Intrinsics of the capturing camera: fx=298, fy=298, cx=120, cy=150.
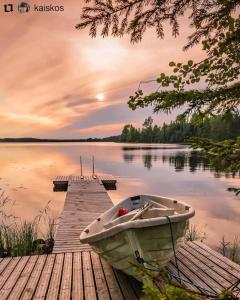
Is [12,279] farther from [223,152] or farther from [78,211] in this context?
[78,211]

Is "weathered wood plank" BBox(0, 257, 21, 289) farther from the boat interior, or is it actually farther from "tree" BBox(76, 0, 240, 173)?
"tree" BBox(76, 0, 240, 173)

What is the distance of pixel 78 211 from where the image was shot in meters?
11.6

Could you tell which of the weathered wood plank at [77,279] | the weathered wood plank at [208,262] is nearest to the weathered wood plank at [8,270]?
the weathered wood plank at [77,279]

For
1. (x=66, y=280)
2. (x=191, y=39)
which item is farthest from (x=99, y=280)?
(x=191, y=39)

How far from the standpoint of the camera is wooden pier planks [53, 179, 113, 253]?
25.2 feet

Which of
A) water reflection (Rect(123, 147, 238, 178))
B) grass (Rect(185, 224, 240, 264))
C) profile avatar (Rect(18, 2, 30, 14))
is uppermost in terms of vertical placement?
profile avatar (Rect(18, 2, 30, 14))

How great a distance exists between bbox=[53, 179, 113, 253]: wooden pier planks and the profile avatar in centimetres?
525

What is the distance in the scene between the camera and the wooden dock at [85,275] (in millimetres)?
4922

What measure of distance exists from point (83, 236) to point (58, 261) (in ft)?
3.19

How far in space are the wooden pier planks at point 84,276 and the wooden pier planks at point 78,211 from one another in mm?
970

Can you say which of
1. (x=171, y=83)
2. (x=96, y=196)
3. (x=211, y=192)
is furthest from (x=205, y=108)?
(x=211, y=192)

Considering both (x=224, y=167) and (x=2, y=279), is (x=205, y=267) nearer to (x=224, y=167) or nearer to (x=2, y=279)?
(x=2, y=279)

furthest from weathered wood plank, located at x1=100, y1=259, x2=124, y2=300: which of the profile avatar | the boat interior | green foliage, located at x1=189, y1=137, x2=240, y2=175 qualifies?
the profile avatar

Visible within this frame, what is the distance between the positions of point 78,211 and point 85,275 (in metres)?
→ 6.11
